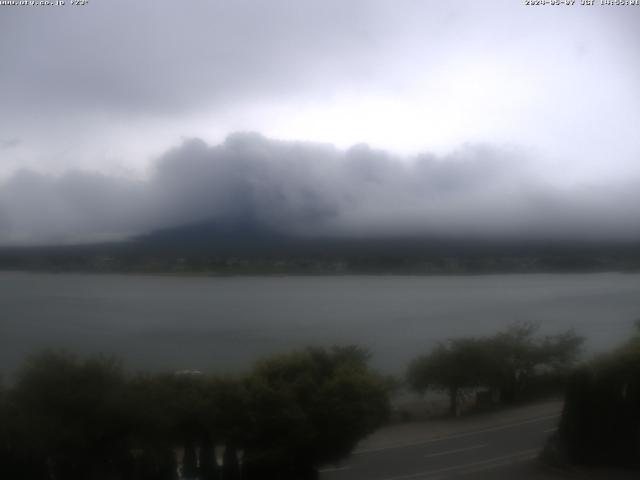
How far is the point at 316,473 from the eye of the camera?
441 centimetres

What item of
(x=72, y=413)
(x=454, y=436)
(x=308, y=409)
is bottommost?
(x=454, y=436)

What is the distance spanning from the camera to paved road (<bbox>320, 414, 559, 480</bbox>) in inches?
174

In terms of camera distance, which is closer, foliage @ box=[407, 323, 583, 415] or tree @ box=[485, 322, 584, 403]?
foliage @ box=[407, 323, 583, 415]

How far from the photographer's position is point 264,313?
4500mm

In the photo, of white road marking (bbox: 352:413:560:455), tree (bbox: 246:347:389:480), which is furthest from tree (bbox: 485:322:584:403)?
tree (bbox: 246:347:389:480)

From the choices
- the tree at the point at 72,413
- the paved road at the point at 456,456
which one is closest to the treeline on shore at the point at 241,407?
Answer: the tree at the point at 72,413

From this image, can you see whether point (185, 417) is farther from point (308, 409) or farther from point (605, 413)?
point (605, 413)

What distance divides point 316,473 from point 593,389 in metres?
2.11

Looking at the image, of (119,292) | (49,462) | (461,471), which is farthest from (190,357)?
(461,471)

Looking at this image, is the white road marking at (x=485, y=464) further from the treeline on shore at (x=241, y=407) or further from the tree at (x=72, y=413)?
the tree at (x=72, y=413)

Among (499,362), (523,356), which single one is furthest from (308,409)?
(523,356)

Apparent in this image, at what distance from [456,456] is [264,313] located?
1.63m

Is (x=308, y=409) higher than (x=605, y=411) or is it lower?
higher

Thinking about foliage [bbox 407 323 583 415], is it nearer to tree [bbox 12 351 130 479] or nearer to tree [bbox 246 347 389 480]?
tree [bbox 246 347 389 480]
